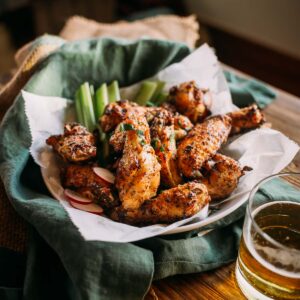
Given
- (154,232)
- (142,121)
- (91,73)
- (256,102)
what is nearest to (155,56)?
(91,73)

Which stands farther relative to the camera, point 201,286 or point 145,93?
point 145,93

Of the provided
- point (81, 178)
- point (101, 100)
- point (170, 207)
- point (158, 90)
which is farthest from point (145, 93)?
point (170, 207)

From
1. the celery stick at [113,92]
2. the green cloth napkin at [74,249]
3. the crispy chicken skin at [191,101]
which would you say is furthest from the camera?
the celery stick at [113,92]

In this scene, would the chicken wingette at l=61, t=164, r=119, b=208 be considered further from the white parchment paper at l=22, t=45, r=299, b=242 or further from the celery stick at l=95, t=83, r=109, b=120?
the celery stick at l=95, t=83, r=109, b=120

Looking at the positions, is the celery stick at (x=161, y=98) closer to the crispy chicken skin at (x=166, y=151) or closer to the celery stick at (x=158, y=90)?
the celery stick at (x=158, y=90)

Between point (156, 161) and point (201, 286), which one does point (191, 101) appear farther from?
point (201, 286)

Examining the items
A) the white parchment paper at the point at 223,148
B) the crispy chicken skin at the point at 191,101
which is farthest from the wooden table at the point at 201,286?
the crispy chicken skin at the point at 191,101

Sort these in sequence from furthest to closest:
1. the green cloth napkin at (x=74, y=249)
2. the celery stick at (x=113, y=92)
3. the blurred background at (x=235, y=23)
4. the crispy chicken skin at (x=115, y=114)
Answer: the blurred background at (x=235, y=23) → the celery stick at (x=113, y=92) → the crispy chicken skin at (x=115, y=114) → the green cloth napkin at (x=74, y=249)
